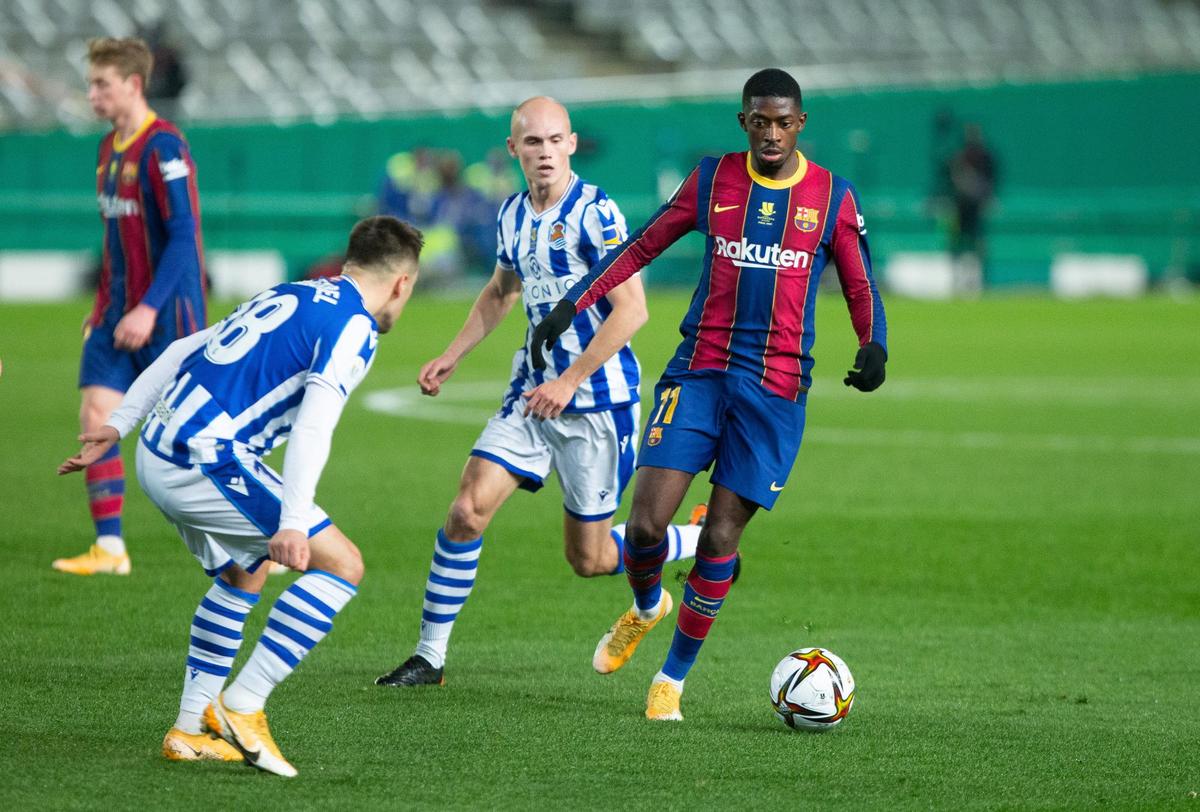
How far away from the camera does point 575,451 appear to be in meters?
7.21

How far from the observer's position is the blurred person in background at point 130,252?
8750 mm

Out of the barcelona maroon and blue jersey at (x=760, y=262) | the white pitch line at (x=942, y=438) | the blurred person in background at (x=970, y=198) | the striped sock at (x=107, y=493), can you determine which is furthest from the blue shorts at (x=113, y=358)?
the blurred person in background at (x=970, y=198)

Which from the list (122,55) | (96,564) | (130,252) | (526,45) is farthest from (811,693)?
(526,45)

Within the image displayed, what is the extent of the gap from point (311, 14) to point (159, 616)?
89.9 ft

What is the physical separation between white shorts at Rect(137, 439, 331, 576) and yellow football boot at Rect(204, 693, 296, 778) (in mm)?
510

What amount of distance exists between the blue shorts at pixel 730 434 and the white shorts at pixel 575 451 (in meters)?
0.86

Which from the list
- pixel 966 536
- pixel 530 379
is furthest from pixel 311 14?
pixel 530 379

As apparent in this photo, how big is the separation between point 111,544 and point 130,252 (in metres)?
1.49

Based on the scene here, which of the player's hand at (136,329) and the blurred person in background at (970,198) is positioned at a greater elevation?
the blurred person in background at (970,198)

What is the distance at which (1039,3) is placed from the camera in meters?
42.7

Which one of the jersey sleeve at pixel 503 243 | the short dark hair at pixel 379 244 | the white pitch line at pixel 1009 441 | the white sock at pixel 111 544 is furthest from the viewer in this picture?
the white pitch line at pixel 1009 441

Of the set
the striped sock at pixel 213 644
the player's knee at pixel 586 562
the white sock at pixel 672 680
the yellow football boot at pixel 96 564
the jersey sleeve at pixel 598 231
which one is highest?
the jersey sleeve at pixel 598 231

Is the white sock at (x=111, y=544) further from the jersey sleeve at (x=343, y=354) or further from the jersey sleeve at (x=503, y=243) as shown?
the jersey sleeve at (x=343, y=354)

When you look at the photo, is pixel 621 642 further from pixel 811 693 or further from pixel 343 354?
pixel 343 354
